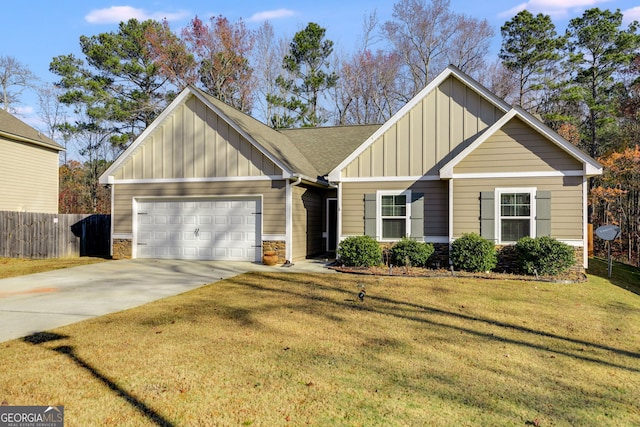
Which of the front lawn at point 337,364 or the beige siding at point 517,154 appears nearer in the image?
the front lawn at point 337,364

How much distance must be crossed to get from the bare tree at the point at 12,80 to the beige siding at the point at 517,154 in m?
32.8

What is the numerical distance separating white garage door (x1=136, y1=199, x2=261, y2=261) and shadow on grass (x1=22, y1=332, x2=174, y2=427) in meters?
8.06

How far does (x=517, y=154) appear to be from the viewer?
444 inches

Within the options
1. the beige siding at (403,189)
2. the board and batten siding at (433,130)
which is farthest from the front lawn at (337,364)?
the board and batten siding at (433,130)

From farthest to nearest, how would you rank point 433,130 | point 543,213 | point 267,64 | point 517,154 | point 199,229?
point 267,64 → point 199,229 → point 433,130 → point 517,154 → point 543,213

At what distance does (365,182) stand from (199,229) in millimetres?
5707

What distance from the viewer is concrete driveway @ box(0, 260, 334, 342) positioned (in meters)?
6.39

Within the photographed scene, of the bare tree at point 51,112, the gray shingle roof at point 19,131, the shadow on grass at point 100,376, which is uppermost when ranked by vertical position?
the bare tree at point 51,112

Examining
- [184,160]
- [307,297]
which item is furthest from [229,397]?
[184,160]

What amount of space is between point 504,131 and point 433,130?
1992mm

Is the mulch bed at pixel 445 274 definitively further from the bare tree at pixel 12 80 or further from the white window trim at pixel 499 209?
the bare tree at pixel 12 80

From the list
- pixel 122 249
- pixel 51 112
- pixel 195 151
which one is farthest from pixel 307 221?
pixel 51 112

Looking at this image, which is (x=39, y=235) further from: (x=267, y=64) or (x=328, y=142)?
(x=267, y=64)

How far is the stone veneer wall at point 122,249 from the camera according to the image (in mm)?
14242
